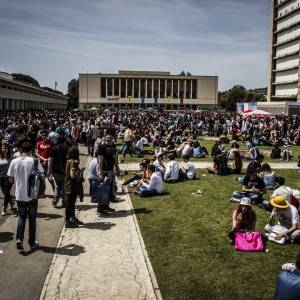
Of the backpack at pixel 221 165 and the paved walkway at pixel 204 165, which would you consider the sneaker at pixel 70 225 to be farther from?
the paved walkway at pixel 204 165

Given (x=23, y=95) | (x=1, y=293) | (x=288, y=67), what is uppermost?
(x=288, y=67)

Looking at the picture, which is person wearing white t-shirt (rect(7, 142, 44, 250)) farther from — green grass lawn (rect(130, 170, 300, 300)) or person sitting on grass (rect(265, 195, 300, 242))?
person sitting on grass (rect(265, 195, 300, 242))

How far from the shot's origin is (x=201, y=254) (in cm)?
750

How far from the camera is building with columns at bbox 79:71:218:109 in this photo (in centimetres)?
14450

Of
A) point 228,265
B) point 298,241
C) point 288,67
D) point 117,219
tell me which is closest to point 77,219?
point 117,219

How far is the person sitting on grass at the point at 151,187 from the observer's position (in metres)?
12.4

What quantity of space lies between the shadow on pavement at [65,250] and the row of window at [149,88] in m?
138

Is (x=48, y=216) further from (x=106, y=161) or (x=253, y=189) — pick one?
(x=253, y=189)

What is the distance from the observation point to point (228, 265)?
6.96m

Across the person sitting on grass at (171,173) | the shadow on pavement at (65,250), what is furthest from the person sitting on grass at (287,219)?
the person sitting on grass at (171,173)

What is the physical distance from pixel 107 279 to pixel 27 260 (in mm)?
1638

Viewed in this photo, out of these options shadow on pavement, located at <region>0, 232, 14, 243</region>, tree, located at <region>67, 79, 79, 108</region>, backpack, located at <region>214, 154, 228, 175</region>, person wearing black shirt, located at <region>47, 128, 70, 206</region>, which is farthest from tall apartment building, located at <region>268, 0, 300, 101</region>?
tree, located at <region>67, 79, 79, 108</region>

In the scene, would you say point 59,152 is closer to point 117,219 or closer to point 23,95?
point 117,219

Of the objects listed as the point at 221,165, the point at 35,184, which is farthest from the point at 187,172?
the point at 35,184
